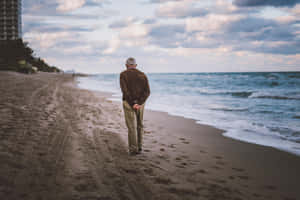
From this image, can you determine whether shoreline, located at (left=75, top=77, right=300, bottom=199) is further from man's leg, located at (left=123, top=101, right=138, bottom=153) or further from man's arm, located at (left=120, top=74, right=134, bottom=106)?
man's arm, located at (left=120, top=74, right=134, bottom=106)

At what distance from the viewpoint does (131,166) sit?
12.4 feet

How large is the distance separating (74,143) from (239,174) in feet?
11.5

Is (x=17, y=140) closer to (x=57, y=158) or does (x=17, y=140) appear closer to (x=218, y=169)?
(x=57, y=158)

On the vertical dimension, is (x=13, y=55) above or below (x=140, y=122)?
above

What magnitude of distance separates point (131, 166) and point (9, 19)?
107 metres

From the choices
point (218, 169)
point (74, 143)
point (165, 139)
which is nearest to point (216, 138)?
point (165, 139)

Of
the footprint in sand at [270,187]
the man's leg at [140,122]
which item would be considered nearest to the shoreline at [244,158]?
the footprint in sand at [270,187]

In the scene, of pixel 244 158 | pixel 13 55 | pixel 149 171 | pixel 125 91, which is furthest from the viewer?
pixel 13 55

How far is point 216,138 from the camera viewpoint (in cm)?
604

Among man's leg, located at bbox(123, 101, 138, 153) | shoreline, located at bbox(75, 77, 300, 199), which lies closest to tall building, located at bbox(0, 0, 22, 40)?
shoreline, located at bbox(75, 77, 300, 199)

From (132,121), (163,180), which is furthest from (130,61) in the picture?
(163,180)

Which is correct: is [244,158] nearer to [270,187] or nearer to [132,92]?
[270,187]

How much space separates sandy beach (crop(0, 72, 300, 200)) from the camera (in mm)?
2902

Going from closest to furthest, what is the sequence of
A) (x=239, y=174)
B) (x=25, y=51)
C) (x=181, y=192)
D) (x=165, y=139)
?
(x=181, y=192) → (x=239, y=174) → (x=165, y=139) → (x=25, y=51)
